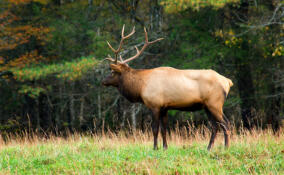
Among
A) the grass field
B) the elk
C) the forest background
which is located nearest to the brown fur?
the elk

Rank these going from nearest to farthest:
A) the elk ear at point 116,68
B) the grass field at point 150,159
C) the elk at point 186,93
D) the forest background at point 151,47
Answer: the grass field at point 150,159 → the elk at point 186,93 → the elk ear at point 116,68 → the forest background at point 151,47

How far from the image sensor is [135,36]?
623 inches

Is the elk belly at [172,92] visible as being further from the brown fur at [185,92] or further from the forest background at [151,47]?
the forest background at [151,47]

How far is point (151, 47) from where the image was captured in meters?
15.8

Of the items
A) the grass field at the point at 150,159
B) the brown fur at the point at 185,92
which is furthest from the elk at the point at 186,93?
the grass field at the point at 150,159

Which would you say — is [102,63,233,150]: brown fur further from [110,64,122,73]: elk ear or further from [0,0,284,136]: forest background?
[0,0,284,136]: forest background

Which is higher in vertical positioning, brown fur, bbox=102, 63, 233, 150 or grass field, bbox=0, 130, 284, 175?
brown fur, bbox=102, 63, 233, 150

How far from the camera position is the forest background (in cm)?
1388

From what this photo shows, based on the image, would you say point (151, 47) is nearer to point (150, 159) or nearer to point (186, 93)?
point (186, 93)

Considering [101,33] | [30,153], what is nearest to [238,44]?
[101,33]

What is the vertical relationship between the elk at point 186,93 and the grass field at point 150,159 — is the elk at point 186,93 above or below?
above

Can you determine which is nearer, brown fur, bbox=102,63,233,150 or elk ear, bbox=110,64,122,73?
brown fur, bbox=102,63,233,150

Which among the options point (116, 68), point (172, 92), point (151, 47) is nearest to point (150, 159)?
point (172, 92)

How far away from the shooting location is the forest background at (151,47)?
45.5ft
